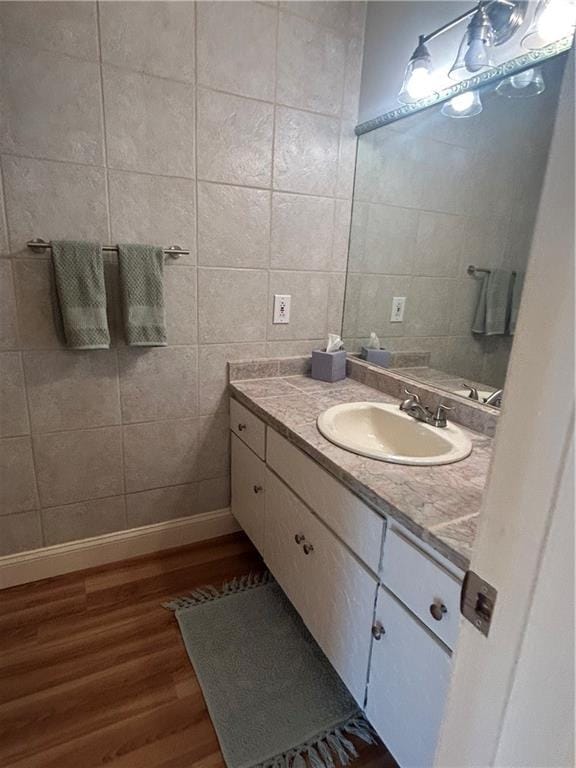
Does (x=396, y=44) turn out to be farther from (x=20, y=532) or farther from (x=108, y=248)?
(x=20, y=532)

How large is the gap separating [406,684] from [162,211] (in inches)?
62.0

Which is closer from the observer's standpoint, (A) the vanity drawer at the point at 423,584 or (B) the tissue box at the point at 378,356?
(A) the vanity drawer at the point at 423,584

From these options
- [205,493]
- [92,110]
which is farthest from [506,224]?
[205,493]

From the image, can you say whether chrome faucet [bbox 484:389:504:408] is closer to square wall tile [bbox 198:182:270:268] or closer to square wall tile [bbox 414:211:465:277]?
square wall tile [bbox 414:211:465:277]

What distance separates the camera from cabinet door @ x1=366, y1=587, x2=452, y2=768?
81 centimetres

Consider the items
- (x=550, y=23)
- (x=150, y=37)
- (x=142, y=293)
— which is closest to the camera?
(x=550, y=23)

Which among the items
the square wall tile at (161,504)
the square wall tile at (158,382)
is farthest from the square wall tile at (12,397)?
the square wall tile at (161,504)

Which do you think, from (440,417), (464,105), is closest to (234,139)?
(464,105)

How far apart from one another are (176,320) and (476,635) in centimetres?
142

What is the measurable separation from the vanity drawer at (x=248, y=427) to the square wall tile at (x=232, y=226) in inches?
23.1

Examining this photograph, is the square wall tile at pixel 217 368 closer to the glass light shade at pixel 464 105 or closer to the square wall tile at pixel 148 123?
the square wall tile at pixel 148 123

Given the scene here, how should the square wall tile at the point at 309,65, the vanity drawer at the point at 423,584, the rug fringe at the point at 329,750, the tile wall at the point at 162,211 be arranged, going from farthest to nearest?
the square wall tile at the point at 309,65, the tile wall at the point at 162,211, the rug fringe at the point at 329,750, the vanity drawer at the point at 423,584

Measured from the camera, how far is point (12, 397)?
1433mm

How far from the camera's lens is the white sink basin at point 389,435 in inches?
43.2
